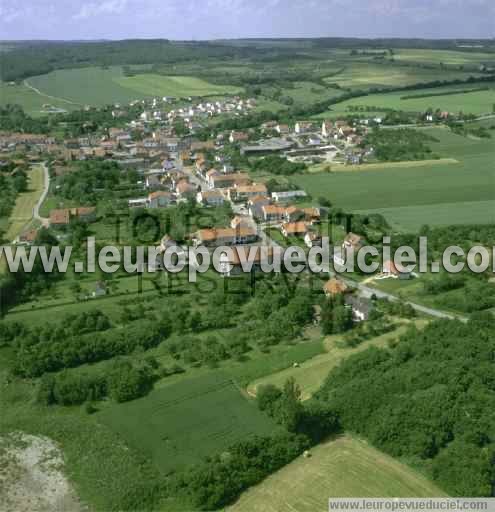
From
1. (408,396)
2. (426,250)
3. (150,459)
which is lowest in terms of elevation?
(150,459)

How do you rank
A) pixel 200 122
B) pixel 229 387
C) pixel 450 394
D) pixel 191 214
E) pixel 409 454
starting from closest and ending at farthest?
pixel 409 454 < pixel 450 394 < pixel 229 387 < pixel 191 214 < pixel 200 122

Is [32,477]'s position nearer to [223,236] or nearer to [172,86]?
[223,236]

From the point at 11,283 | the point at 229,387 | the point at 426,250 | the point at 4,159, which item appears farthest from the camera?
the point at 4,159

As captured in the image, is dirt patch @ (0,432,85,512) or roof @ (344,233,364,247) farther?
roof @ (344,233,364,247)

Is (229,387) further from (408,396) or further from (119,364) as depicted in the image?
(408,396)

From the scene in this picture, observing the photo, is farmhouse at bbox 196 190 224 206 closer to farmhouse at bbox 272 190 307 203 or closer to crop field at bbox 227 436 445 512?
farmhouse at bbox 272 190 307 203

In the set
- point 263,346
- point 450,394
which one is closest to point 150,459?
point 263,346

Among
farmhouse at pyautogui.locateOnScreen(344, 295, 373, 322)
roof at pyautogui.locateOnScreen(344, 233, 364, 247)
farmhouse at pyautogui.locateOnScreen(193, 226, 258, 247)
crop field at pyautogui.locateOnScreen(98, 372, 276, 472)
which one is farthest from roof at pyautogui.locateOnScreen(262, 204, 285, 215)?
crop field at pyautogui.locateOnScreen(98, 372, 276, 472)

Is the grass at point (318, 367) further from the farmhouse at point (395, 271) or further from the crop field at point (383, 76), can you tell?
the crop field at point (383, 76)
